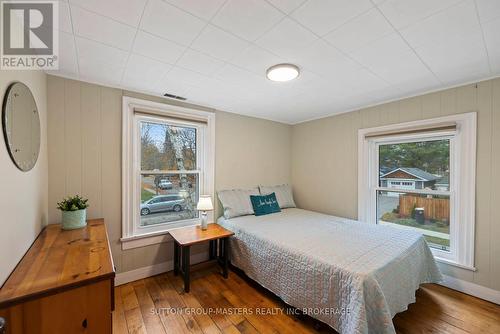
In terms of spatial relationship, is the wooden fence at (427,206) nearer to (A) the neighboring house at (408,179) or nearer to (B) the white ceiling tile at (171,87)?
(A) the neighboring house at (408,179)

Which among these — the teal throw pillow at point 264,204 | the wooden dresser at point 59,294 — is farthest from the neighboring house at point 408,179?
the wooden dresser at point 59,294

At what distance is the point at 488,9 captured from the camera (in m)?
1.21

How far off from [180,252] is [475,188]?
3.39 metres

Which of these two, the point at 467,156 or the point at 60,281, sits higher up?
the point at 467,156

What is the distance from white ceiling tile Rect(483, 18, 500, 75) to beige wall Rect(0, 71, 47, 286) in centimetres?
286

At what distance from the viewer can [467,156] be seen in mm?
2229

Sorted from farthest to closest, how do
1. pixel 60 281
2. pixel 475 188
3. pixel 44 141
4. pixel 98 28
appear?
pixel 475 188 → pixel 44 141 → pixel 98 28 → pixel 60 281

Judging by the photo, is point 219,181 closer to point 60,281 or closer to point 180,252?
point 180,252

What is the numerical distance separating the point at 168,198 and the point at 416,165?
130 inches

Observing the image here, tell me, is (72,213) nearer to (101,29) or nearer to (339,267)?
(101,29)

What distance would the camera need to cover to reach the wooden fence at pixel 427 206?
8.10 feet

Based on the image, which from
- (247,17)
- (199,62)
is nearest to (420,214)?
(247,17)

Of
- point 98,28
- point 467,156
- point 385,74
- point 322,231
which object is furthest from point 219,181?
point 467,156

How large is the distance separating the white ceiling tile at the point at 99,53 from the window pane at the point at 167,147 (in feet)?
2.89
